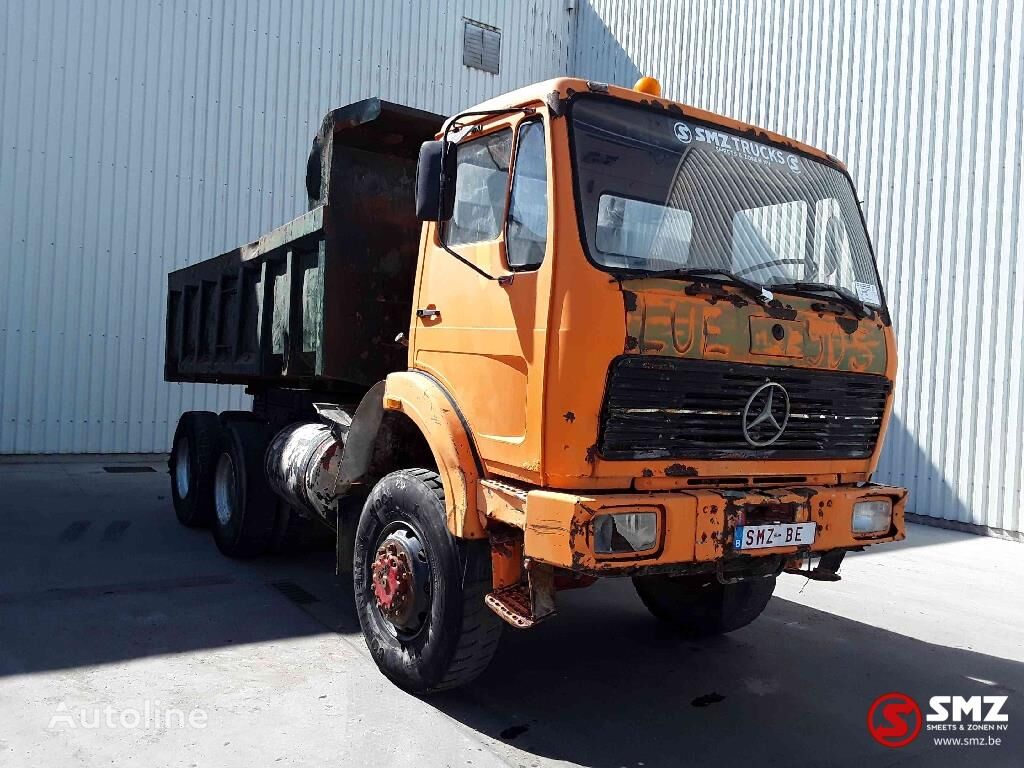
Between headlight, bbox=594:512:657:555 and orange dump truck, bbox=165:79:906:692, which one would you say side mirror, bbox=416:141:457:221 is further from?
headlight, bbox=594:512:657:555

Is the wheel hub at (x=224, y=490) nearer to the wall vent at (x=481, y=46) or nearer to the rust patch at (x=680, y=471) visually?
the rust patch at (x=680, y=471)

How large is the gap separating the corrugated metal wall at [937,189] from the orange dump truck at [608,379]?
5426mm

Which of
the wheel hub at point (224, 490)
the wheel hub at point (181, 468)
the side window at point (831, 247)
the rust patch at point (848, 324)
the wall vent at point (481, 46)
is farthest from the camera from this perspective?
the wall vent at point (481, 46)

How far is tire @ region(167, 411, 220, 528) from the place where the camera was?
7562 millimetres

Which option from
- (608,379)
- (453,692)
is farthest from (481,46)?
(453,692)

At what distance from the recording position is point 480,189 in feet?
13.4

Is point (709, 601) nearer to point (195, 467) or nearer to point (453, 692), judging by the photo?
point (453, 692)

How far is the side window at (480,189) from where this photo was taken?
3.94m

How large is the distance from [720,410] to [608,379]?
61cm

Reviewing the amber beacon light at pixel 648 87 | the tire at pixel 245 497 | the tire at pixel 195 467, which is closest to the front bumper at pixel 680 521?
the amber beacon light at pixel 648 87

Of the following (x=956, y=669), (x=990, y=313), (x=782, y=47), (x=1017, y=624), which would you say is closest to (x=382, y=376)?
(x=956, y=669)

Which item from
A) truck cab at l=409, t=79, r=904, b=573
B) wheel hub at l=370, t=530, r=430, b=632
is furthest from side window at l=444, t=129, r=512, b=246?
wheel hub at l=370, t=530, r=430, b=632

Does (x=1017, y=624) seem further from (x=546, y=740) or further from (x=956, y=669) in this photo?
(x=546, y=740)

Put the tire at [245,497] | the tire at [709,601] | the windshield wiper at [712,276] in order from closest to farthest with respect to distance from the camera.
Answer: the windshield wiper at [712,276] < the tire at [709,601] < the tire at [245,497]
